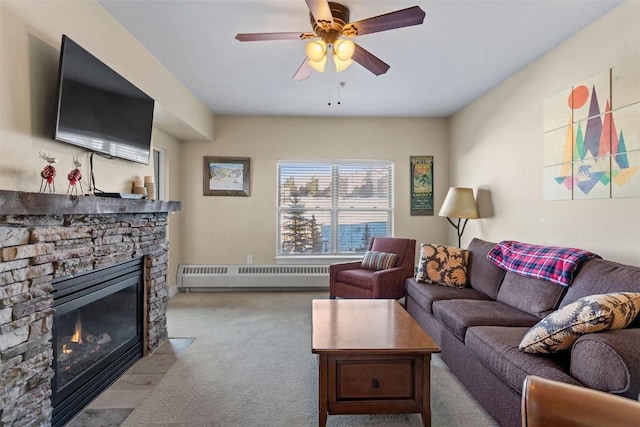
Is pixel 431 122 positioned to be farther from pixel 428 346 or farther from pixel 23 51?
pixel 23 51

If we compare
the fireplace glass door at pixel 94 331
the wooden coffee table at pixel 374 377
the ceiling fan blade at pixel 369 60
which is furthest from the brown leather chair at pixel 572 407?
the fireplace glass door at pixel 94 331

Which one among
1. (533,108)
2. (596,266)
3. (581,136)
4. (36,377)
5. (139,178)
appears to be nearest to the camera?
(36,377)

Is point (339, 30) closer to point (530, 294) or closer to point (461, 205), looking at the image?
point (530, 294)

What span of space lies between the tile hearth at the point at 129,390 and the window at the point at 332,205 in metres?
2.46

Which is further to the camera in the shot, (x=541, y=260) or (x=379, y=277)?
(x=379, y=277)

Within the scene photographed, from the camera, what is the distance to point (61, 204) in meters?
1.67

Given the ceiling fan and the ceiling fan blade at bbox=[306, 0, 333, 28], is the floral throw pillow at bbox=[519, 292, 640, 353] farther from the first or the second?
the ceiling fan blade at bbox=[306, 0, 333, 28]

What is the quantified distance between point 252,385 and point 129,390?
811 mm

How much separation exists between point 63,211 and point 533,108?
375cm

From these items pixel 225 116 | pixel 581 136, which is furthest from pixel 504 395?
pixel 225 116

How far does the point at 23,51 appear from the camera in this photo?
67.2 inches

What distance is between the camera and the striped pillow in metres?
4.02

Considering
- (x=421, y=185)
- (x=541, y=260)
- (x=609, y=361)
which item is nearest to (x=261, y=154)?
(x=421, y=185)

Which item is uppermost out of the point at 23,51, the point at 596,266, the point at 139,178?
the point at 23,51
